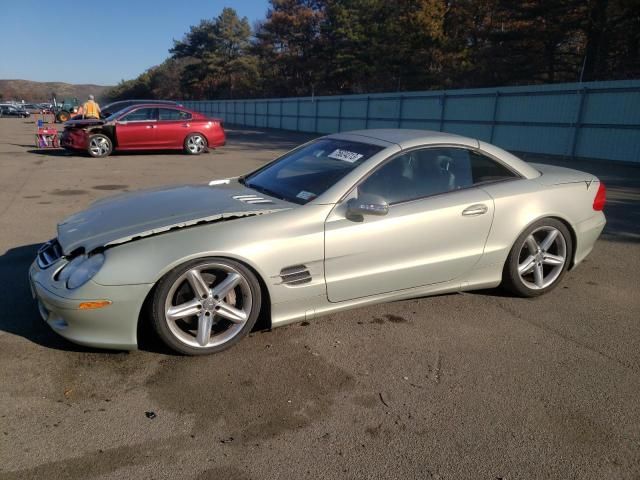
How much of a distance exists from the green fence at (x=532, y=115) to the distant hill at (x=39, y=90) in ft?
392

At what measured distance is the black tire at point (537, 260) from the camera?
13.4 ft

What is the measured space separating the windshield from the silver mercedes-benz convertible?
0.06ft

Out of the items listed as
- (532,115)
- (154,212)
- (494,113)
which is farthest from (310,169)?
(494,113)

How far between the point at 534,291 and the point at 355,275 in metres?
1.76

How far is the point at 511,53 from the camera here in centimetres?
2702

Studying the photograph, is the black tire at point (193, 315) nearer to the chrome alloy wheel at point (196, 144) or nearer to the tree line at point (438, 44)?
the chrome alloy wheel at point (196, 144)

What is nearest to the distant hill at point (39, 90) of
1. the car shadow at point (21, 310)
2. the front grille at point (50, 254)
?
the car shadow at point (21, 310)

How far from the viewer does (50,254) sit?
345 centimetres

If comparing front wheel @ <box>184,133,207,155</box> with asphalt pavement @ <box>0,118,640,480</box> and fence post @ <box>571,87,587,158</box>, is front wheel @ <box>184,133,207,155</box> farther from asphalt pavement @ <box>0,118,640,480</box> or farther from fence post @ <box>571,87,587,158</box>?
asphalt pavement @ <box>0,118,640,480</box>

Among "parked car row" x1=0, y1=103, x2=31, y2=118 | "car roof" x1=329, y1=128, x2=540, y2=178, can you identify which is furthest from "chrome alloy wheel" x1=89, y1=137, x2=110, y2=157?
"parked car row" x1=0, y1=103, x2=31, y2=118

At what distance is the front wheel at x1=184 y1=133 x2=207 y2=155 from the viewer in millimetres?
15734

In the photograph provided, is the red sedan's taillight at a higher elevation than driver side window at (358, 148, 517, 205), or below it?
below

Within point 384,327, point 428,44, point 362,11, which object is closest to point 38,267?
point 384,327

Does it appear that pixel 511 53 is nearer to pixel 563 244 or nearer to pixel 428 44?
pixel 428 44
